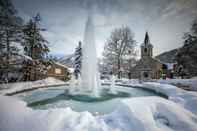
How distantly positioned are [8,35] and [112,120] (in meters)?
2.84

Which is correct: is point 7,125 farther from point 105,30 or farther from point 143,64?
point 143,64

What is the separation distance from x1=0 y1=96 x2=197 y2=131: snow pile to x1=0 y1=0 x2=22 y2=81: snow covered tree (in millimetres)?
1337

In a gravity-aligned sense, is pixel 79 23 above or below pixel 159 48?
above

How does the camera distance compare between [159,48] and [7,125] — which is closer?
[7,125]

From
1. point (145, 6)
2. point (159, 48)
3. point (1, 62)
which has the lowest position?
point (1, 62)

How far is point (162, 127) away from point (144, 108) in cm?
30

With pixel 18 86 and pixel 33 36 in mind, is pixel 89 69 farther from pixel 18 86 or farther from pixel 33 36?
pixel 18 86

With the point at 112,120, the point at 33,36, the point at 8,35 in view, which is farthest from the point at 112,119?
the point at 33,36

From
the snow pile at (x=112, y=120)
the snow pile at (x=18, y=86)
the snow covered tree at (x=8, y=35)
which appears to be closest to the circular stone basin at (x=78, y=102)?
the snow pile at (x=18, y=86)

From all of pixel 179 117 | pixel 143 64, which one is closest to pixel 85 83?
pixel 179 117

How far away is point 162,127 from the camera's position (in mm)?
1468

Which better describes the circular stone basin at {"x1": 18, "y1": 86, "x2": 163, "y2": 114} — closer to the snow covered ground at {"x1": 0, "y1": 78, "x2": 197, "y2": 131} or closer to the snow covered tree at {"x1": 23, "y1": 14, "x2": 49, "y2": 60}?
the snow covered ground at {"x1": 0, "y1": 78, "x2": 197, "y2": 131}

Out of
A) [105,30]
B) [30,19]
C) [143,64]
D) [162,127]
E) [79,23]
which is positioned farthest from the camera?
[143,64]

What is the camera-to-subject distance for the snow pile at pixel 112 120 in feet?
4.63
